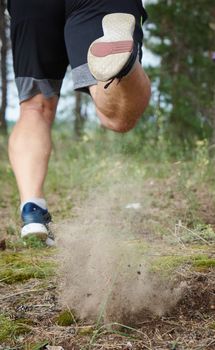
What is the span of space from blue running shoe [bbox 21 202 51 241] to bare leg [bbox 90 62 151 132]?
61 cm

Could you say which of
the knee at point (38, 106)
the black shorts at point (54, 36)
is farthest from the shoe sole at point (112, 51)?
the knee at point (38, 106)

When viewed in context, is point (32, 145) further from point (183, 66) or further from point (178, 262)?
point (183, 66)

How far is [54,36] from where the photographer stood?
3064 mm

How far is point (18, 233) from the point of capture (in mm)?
3217

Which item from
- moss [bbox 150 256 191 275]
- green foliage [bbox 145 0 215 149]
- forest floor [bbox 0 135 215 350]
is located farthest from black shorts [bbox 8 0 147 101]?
green foliage [bbox 145 0 215 149]

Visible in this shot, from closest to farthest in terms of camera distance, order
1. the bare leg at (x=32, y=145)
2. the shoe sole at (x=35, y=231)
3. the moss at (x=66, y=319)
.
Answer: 1. the moss at (x=66, y=319)
2. the shoe sole at (x=35, y=231)
3. the bare leg at (x=32, y=145)

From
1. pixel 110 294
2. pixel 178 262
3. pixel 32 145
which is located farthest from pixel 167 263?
pixel 32 145

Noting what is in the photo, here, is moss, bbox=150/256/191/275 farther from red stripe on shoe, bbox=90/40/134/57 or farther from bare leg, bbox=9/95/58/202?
bare leg, bbox=9/95/58/202

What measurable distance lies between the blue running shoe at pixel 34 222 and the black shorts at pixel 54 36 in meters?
0.68

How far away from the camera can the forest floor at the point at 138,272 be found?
1625mm

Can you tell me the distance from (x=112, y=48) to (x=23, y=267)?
3.38 feet

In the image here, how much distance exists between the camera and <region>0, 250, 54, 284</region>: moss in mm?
2221

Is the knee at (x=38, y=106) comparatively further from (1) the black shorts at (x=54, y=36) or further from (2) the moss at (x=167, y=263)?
(2) the moss at (x=167, y=263)

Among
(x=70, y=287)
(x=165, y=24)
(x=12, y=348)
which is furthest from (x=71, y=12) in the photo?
(x=165, y=24)
